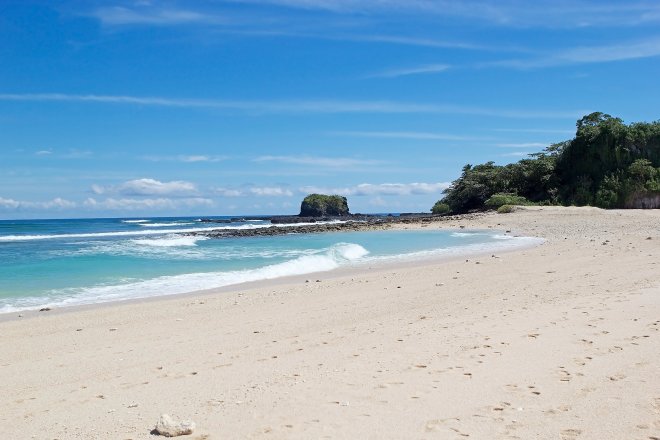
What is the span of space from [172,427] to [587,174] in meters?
49.7

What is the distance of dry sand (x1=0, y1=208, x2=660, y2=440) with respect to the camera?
4066 mm

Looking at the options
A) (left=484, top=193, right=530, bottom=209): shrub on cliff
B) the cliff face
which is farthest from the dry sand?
(left=484, top=193, right=530, bottom=209): shrub on cliff

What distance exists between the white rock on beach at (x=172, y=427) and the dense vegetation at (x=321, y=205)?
99.4 meters

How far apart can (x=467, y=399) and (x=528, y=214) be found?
131ft

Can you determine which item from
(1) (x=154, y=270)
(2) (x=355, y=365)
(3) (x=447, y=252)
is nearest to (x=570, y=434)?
(2) (x=355, y=365)

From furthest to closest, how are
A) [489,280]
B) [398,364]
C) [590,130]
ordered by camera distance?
[590,130]
[489,280]
[398,364]

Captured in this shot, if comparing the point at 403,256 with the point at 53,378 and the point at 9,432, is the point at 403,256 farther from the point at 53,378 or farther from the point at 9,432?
the point at 9,432

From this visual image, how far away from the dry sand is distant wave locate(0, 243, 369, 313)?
1420mm

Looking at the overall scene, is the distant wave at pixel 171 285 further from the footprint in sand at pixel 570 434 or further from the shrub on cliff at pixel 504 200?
the shrub on cliff at pixel 504 200

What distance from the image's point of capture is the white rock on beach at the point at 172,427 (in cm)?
390

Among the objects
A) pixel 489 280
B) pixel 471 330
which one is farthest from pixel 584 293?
pixel 471 330

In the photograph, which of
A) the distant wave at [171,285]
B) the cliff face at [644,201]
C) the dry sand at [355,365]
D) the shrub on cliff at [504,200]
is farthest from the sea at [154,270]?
the shrub on cliff at [504,200]

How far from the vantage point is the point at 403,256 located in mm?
19250

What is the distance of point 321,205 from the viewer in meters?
103
